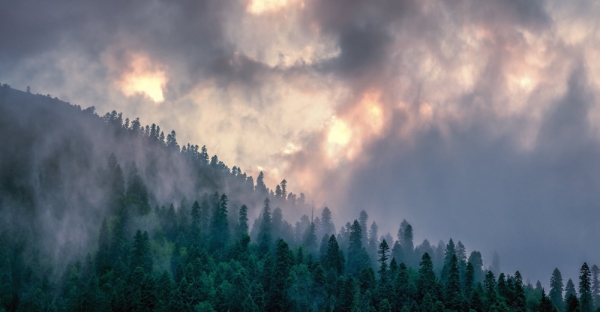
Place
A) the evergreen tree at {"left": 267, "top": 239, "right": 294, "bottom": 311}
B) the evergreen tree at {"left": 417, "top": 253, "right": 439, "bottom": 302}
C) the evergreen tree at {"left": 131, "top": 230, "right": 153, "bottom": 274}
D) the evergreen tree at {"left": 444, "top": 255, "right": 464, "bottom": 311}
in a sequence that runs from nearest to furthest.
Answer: the evergreen tree at {"left": 444, "top": 255, "right": 464, "bottom": 311} < the evergreen tree at {"left": 267, "top": 239, "right": 294, "bottom": 311} < the evergreen tree at {"left": 417, "top": 253, "right": 439, "bottom": 302} < the evergreen tree at {"left": 131, "top": 230, "right": 153, "bottom": 274}

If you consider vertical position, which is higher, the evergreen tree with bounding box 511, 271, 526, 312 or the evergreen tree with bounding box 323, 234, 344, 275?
the evergreen tree with bounding box 323, 234, 344, 275

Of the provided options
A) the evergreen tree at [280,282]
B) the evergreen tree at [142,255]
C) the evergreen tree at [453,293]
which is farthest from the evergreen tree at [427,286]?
the evergreen tree at [142,255]

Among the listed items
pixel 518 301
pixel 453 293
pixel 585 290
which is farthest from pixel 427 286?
pixel 585 290

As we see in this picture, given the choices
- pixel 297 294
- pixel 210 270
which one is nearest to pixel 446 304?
pixel 297 294

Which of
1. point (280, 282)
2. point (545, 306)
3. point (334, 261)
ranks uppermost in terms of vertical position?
point (334, 261)

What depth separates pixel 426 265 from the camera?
17850 centimetres

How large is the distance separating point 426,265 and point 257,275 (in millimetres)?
52454

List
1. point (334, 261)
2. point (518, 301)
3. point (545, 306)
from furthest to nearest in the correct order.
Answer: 1. point (334, 261)
2. point (518, 301)
3. point (545, 306)

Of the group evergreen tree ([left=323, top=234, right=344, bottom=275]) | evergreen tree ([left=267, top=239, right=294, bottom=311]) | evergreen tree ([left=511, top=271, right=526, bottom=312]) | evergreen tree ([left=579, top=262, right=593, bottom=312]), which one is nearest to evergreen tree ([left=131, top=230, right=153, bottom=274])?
evergreen tree ([left=267, top=239, right=294, bottom=311])

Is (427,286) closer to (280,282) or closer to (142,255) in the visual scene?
(280,282)

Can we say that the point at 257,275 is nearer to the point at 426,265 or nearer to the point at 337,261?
the point at 337,261

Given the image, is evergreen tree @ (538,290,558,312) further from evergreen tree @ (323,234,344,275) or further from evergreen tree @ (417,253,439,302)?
evergreen tree @ (323,234,344,275)

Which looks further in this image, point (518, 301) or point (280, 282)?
point (518, 301)

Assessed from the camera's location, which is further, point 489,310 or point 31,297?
point 31,297
